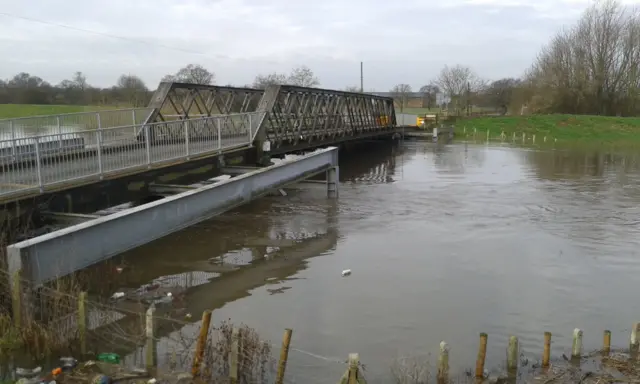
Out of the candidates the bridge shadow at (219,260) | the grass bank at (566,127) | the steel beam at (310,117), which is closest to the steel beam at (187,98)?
the steel beam at (310,117)

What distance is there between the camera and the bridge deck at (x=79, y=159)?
10.2m

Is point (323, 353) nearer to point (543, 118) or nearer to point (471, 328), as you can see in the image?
point (471, 328)

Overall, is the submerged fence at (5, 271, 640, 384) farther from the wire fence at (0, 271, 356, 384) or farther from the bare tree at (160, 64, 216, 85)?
the bare tree at (160, 64, 216, 85)

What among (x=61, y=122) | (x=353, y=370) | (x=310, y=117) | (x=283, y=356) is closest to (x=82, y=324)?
(x=283, y=356)

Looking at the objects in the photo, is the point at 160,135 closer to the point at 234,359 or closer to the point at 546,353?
the point at 234,359

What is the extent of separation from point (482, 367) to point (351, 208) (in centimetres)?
1176

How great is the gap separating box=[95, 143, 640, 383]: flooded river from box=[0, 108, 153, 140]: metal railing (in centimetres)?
537

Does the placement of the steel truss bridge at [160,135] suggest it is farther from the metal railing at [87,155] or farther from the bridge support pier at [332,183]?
the bridge support pier at [332,183]

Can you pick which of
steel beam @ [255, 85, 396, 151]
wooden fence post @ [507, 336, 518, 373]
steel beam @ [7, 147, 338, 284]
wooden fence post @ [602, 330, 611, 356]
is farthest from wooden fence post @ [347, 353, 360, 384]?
steel beam @ [255, 85, 396, 151]

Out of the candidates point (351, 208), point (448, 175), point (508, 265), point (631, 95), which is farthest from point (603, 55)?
point (508, 265)

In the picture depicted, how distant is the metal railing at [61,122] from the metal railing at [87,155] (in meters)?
1.13

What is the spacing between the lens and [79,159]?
11.6 meters

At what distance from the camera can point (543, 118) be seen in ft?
199

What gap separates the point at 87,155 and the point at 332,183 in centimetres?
953
